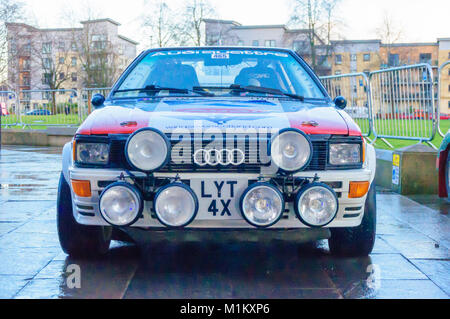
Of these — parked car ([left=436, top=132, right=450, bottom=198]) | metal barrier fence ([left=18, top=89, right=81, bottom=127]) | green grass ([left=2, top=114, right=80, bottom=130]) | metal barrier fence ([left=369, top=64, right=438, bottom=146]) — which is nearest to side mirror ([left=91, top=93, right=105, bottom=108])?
parked car ([left=436, top=132, right=450, bottom=198])

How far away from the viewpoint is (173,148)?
3.42 meters

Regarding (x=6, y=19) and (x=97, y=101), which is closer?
(x=97, y=101)

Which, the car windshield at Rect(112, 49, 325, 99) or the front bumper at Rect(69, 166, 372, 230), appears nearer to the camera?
the front bumper at Rect(69, 166, 372, 230)

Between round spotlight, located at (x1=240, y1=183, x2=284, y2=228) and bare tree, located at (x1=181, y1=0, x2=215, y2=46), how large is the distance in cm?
3833

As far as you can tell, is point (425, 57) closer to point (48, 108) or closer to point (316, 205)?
point (48, 108)

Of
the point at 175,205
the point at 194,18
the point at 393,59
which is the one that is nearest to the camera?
the point at 175,205

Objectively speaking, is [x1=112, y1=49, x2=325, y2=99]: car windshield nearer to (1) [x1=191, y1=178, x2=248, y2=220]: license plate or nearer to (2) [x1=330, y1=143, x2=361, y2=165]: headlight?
(2) [x1=330, y1=143, x2=361, y2=165]: headlight

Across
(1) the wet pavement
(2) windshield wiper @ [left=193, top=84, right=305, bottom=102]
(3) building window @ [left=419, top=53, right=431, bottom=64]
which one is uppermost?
(3) building window @ [left=419, top=53, right=431, bottom=64]

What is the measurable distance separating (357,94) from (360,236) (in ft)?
22.9

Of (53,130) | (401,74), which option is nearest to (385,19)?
(53,130)

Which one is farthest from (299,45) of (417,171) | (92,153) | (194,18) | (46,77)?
(92,153)

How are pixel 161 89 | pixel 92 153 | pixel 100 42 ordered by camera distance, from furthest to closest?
pixel 100 42 → pixel 161 89 → pixel 92 153

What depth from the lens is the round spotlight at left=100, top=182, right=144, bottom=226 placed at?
3355 millimetres

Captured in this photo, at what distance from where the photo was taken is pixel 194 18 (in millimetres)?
41344
